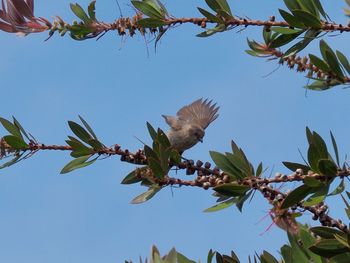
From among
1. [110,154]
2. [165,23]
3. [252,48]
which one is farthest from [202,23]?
[110,154]

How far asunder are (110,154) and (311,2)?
3.84 ft

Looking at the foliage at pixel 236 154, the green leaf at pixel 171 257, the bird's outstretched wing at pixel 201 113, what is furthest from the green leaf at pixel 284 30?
the bird's outstretched wing at pixel 201 113

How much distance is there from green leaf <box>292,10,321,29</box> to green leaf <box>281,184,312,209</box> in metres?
0.82

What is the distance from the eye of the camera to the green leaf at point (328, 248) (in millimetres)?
2674

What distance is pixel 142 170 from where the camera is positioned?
3080mm

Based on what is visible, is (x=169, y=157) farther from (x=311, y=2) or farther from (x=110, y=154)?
(x=311, y=2)

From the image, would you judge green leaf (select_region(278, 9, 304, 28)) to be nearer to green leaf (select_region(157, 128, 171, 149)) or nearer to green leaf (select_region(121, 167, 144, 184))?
green leaf (select_region(157, 128, 171, 149))

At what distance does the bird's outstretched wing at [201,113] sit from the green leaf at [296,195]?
329 centimetres

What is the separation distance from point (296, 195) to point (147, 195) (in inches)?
28.4

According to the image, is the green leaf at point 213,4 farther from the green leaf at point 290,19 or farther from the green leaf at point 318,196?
the green leaf at point 318,196

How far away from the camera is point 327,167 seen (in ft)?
8.61

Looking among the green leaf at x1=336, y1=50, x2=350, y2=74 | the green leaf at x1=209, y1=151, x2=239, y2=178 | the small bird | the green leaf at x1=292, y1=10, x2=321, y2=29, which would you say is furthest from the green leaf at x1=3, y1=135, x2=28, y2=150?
the small bird

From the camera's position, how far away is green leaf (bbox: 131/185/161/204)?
119 inches

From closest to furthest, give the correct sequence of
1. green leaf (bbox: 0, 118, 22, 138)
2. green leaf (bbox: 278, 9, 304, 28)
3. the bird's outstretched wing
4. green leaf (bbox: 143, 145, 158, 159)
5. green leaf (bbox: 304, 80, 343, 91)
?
green leaf (bbox: 143, 145, 158, 159)
green leaf (bbox: 278, 9, 304, 28)
green leaf (bbox: 0, 118, 22, 138)
green leaf (bbox: 304, 80, 343, 91)
the bird's outstretched wing
